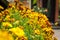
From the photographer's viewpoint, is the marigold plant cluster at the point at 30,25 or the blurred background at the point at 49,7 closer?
the marigold plant cluster at the point at 30,25

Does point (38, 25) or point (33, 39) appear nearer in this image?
point (33, 39)

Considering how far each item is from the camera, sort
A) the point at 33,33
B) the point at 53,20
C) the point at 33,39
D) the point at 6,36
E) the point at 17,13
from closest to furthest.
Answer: the point at 6,36 < the point at 33,39 < the point at 33,33 < the point at 17,13 < the point at 53,20

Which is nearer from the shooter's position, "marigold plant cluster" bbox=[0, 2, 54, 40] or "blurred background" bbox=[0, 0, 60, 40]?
"marigold plant cluster" bbox=[0, 2, 54, 40]

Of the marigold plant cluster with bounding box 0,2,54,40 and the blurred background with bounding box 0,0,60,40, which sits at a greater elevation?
the marigold plant cluster with bounding box 0,2,54,40

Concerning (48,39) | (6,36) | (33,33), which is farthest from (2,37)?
A: (48,39)

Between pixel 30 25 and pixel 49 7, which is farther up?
pixel 30 25

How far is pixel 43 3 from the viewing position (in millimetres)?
A: 16766

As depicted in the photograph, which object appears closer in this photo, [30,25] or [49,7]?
[30,25]

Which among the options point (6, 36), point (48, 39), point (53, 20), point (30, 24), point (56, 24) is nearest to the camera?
point (6, 36)

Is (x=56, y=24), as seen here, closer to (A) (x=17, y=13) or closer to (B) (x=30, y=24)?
(A) (x=17, y=13)

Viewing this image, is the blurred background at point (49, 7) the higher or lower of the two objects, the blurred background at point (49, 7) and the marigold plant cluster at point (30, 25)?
the lower

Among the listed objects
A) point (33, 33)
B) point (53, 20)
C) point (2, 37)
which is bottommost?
point (53, 20)

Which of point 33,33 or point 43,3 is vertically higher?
point 33,33

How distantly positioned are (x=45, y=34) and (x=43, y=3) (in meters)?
13.0
